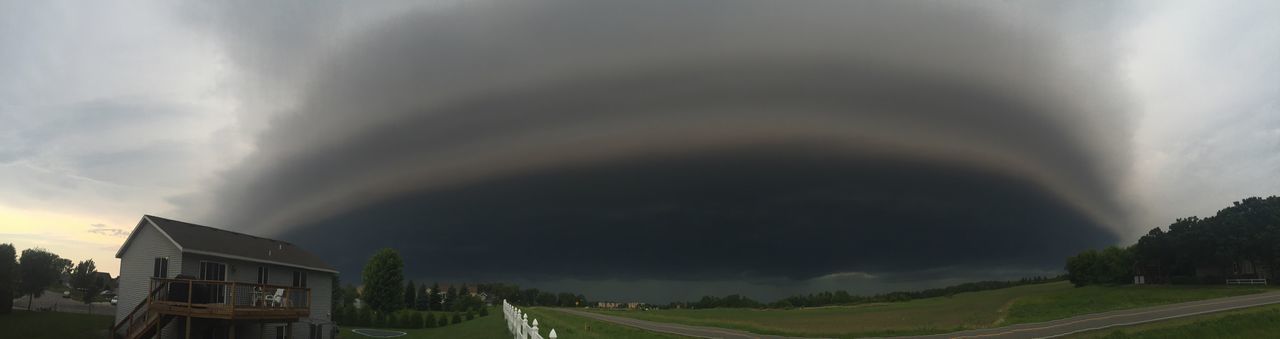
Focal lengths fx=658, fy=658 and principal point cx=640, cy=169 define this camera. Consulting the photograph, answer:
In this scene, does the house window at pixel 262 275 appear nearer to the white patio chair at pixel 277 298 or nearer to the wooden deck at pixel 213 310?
the white patio chair at pixel 277 298

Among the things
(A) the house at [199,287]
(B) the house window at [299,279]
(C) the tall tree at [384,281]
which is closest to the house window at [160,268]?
(A) the house at [199,287]

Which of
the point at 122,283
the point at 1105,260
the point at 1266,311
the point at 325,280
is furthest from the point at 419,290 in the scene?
the point at 1266,311

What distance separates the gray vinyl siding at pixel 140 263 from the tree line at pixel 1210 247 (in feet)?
298

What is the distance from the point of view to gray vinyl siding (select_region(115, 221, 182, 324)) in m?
31.6

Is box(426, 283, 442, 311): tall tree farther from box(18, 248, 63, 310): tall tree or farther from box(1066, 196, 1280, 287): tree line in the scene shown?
box(1066, 196, 1280, 287): tree line

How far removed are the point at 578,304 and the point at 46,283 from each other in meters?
101

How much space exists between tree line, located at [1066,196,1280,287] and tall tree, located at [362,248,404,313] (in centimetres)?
8953

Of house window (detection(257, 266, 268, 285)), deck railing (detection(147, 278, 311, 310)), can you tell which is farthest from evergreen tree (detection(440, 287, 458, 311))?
deck railing (detection(147, 278, 311, 310))

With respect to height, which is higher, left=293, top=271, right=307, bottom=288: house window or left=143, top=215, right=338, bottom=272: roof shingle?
left=143, top=215, right=338, bottom=272: roof shingle

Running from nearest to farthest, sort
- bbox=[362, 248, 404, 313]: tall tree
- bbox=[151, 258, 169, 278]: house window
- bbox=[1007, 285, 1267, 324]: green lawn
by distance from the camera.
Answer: bbox=[151, 258, 169, 278]: house window
bbox=[1007, 285, 1267, 324]: green lawn
bbox=[362, 248, 404, 313]: tall tree

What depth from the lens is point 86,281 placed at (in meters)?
83.0

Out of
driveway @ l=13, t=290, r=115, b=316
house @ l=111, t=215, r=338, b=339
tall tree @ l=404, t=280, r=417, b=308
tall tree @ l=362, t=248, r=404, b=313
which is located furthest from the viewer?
tall tree @ l=404, t=280, r=417, b=308

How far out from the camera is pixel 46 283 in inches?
2277

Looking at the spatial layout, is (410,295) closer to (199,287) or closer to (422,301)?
(422,301)
